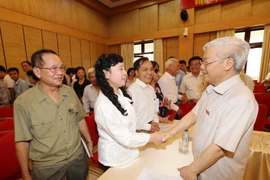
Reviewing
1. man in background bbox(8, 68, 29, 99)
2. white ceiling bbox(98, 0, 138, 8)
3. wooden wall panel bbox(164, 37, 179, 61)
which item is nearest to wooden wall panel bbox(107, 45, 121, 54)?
white ceiling bbox(98, 0, 138, 8)

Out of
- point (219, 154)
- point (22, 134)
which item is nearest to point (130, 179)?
point (219, 154)

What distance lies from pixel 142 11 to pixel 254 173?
27.9 ft

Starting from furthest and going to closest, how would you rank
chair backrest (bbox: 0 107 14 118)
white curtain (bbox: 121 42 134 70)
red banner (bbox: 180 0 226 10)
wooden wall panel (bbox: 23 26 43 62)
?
1. white curtain (bbox: 121 42 134 70)
2. red banner (bbox: 180 0 226 10)
3. wooden wall panel (bbox: 23 26 43 62)
4. chair backrest (bbox: 0 107 14 118)

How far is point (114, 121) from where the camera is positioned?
1.04 metres

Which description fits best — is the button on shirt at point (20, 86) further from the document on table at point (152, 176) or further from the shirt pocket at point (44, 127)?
the document on table at point (152, 176)

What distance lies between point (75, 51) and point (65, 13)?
5.88 feet

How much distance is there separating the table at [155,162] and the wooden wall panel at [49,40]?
6615 mm

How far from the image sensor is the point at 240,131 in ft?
2.64

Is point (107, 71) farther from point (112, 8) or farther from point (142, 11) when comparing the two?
point (112, 8)

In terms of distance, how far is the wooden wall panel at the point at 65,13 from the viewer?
539 cm

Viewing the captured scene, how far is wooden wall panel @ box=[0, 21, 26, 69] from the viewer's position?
16.2 ft

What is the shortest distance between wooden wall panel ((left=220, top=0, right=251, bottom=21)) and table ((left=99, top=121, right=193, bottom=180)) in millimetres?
7071

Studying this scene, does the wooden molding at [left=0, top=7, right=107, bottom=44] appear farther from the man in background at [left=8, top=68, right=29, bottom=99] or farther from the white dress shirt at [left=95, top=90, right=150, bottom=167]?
the white dress shirt at [left=95, top=90, right=150, bottom=167]

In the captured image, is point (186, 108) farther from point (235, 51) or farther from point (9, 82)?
point (9, 82)
